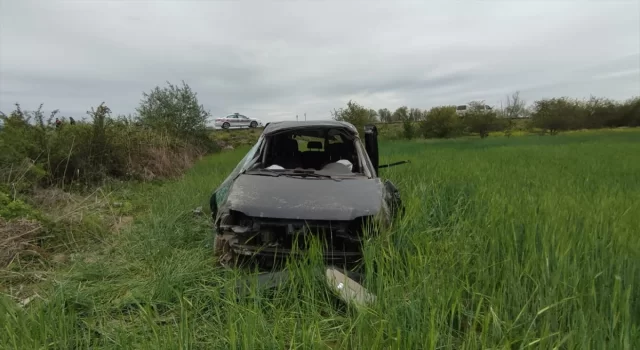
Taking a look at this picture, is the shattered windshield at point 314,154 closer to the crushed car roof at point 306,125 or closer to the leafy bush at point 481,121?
the crushed car roof at point 306,125

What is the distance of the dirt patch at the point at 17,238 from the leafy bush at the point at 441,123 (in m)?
35.8

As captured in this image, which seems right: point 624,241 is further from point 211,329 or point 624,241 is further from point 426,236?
point 211,329

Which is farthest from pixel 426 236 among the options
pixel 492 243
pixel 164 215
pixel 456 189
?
pixel 164 215

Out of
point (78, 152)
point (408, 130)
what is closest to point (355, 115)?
point (408, 130)

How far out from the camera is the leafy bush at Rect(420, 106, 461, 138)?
34.8 m

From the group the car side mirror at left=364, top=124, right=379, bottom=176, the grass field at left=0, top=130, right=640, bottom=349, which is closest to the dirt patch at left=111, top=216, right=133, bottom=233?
the grass field at left=0, top=130, right=640, bottom=349

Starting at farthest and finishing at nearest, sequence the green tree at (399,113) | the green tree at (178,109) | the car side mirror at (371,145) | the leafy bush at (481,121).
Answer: the green tree at (399,113)
the leafy bush at (481,121)
the green tree at (178,109)
the car side mirror at (371,145)

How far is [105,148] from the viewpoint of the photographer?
27.7 ft

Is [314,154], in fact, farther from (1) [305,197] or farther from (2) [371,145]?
(1) [305,197]

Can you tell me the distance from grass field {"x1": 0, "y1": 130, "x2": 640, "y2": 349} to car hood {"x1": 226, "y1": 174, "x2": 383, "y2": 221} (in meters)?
0.38

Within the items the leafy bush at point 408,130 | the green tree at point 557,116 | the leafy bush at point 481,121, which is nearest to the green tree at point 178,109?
the leafy bush at point 408,130

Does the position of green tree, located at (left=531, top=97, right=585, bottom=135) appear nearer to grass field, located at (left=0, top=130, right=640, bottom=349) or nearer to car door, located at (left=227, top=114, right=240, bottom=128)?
car door, located at (left=227, top=114, right=240, bottom=128)

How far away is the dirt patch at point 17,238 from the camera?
11.2ft

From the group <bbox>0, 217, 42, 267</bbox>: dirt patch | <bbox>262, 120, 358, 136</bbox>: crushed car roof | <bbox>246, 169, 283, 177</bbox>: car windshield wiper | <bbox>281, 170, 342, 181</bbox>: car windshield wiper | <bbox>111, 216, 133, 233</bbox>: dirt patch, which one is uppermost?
<bbox>262, 120, 358, 136</bbox>: crushed car roof
